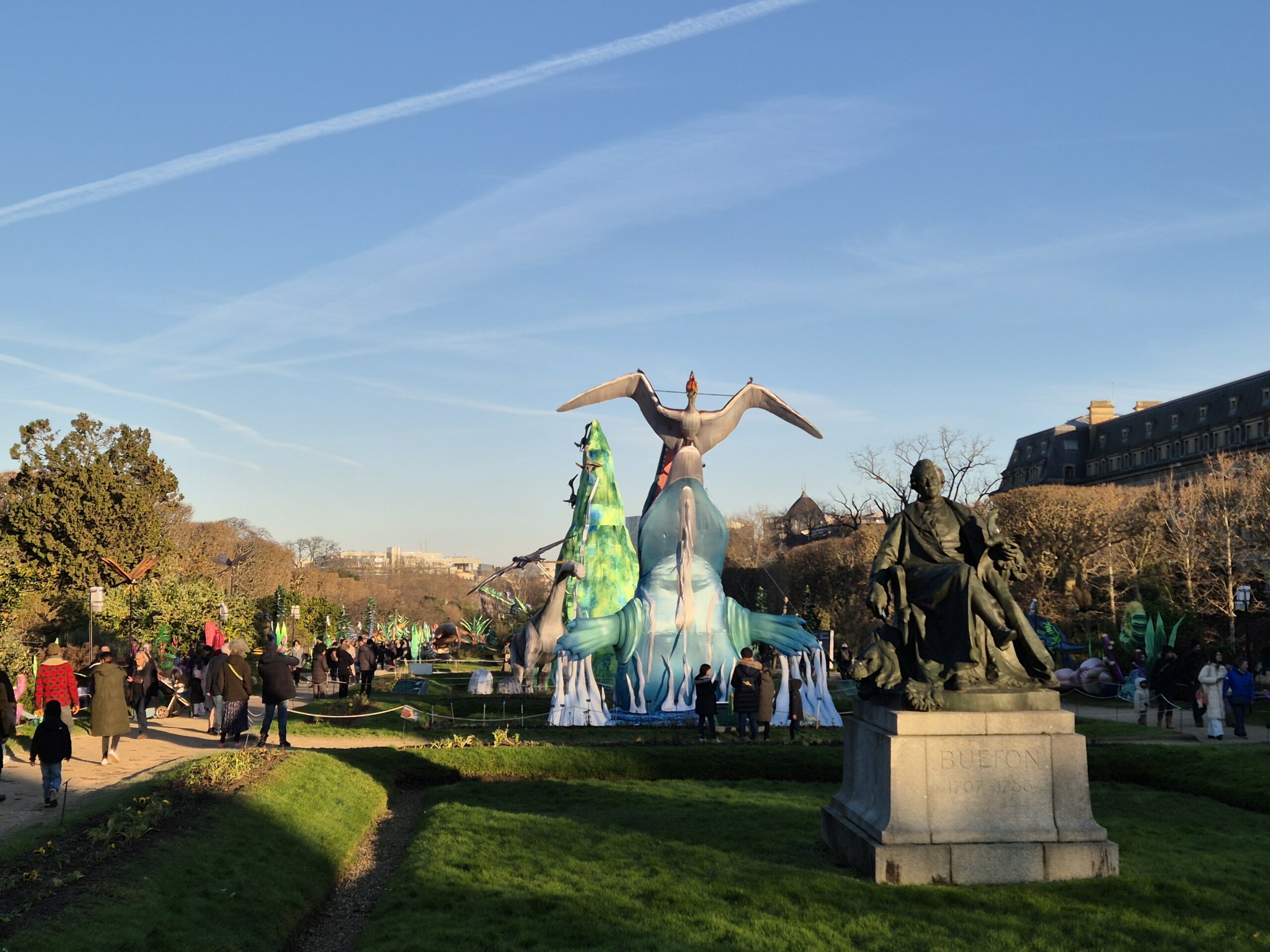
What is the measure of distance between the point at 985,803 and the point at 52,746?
29.6 ft

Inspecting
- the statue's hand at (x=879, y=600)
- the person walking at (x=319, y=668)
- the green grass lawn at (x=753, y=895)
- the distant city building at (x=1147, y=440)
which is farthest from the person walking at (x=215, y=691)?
the distant city building at (x=1147, y=440)

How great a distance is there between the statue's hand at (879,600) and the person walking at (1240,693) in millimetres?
13482

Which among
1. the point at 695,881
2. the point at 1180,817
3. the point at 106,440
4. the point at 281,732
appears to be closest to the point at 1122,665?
the point at 1180,817

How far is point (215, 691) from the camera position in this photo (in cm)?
1956

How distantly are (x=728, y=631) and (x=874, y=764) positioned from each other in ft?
48.6

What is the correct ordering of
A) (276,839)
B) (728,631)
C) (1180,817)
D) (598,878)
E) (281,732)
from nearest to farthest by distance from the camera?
(598,878)
(276,839)
(1180,817)
(281,732)
(728,631)

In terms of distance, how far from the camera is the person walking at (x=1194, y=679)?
22.4 meters

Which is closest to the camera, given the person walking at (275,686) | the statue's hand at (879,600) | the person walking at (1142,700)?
the statue's hand at (879,600)

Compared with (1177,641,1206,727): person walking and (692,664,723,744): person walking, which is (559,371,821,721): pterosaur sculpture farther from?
(1177,641,1206,727): person walking

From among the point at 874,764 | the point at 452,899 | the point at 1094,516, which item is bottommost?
the point at 452,899

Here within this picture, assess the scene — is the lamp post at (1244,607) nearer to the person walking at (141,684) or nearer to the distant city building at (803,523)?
the person walking at (141,684)

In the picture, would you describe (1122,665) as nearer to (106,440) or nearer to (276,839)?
→ (276,839)

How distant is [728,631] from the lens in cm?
2444

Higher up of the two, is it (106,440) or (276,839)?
(106,440)
